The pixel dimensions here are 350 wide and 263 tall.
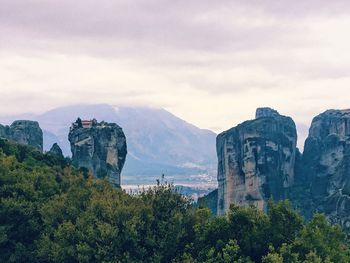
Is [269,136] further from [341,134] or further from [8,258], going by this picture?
[8,258]

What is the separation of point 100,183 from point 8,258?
1168cm

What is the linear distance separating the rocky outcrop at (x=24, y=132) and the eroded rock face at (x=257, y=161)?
46556 millimetres

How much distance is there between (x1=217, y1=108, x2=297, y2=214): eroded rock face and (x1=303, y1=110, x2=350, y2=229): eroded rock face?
17.1ft

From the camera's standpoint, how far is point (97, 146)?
4621 inches

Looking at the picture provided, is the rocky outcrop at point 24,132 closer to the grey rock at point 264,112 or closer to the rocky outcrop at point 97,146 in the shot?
the rocky outcrop at point 97,146

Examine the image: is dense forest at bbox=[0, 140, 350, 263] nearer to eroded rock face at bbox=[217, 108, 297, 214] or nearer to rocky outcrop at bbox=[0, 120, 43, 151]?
rocky outcrop at bbox=[0, 120, 43, 151]

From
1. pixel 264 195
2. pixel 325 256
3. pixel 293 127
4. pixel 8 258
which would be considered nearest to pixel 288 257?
pixel 325 256

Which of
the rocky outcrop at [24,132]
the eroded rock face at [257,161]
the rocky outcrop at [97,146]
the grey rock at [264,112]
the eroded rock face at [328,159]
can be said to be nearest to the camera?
the rocky outcrop at [97,146]

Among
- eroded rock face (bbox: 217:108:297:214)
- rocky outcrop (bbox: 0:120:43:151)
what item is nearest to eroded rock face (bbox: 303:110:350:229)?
eroded rock face (bbox: 217:108:297:214)

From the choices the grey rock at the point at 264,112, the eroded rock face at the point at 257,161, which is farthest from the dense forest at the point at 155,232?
the grey rock at the point at 264,112

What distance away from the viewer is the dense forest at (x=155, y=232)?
1518 inches

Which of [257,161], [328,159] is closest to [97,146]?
[257,161]

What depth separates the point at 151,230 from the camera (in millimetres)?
42062

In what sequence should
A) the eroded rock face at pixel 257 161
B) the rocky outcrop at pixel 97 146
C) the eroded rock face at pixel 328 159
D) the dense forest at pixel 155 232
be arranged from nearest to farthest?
the dense forest at pixel 155 232 < the rocky outcrop at pixel 97 146 < the eroded rock face at pixel 328 159 < the eroded rock face at pixel 257 161
